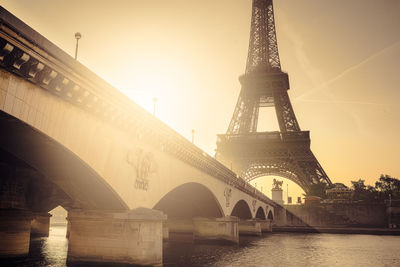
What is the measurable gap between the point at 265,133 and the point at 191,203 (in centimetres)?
4165

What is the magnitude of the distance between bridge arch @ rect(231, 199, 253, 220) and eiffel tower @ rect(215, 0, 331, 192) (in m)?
18.4

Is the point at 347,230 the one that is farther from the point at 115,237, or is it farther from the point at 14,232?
the point at 115,237

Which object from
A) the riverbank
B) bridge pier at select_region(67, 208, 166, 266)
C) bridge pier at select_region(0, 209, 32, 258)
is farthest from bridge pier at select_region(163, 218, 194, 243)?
the riverbank

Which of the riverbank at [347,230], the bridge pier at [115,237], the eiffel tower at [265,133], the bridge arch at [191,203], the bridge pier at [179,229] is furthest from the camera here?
→ the eiffel tower at [265,133]

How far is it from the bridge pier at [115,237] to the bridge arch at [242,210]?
1226 inches

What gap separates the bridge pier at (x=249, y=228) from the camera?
157 ft

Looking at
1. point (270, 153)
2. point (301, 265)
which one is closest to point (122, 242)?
point (301, 265)

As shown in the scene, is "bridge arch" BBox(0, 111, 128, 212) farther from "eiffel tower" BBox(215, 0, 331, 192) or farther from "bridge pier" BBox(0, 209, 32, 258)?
"eiffel tower" BBox(215, 0, 331, 192)

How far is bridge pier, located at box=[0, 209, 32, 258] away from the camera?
19172 mm

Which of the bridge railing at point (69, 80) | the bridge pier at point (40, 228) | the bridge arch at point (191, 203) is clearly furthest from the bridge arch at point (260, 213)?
the bridge railing at point (69, 80)

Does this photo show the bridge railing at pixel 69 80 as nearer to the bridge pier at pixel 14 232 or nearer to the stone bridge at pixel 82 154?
the stone bridge at pixel 82 154

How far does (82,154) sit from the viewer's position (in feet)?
36.2

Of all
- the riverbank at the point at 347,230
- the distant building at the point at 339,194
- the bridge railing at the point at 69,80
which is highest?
the bridge railing at the point at 69,80

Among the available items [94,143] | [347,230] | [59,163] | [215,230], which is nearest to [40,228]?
[215,230]
